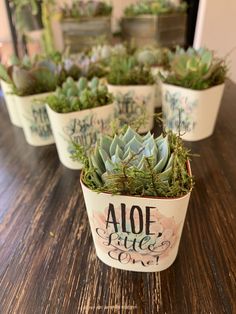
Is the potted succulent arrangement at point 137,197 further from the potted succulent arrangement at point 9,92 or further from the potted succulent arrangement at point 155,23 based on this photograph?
the potted succulent arrangement at point 155,23

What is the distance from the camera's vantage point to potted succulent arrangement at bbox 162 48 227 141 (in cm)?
58

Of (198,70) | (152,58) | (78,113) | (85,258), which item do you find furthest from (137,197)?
(152,58)

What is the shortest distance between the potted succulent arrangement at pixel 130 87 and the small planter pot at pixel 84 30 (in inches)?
29.4

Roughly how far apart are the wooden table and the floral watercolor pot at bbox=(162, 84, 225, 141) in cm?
10

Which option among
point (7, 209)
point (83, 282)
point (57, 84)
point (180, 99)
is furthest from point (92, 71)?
point (83, 282)

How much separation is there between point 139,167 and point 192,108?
13.6 inches

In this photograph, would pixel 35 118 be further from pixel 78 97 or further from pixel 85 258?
pixel 85 258

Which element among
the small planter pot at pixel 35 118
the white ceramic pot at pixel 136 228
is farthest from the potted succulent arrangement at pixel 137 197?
the small planter pot at pixel 35 118

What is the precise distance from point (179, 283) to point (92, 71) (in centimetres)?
51

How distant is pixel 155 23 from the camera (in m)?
1.36

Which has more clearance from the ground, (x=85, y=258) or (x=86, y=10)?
(x=86, y=10)

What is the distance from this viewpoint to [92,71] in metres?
0.68

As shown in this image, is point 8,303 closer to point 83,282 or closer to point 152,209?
point 83,282

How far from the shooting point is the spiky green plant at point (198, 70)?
1.88ft
